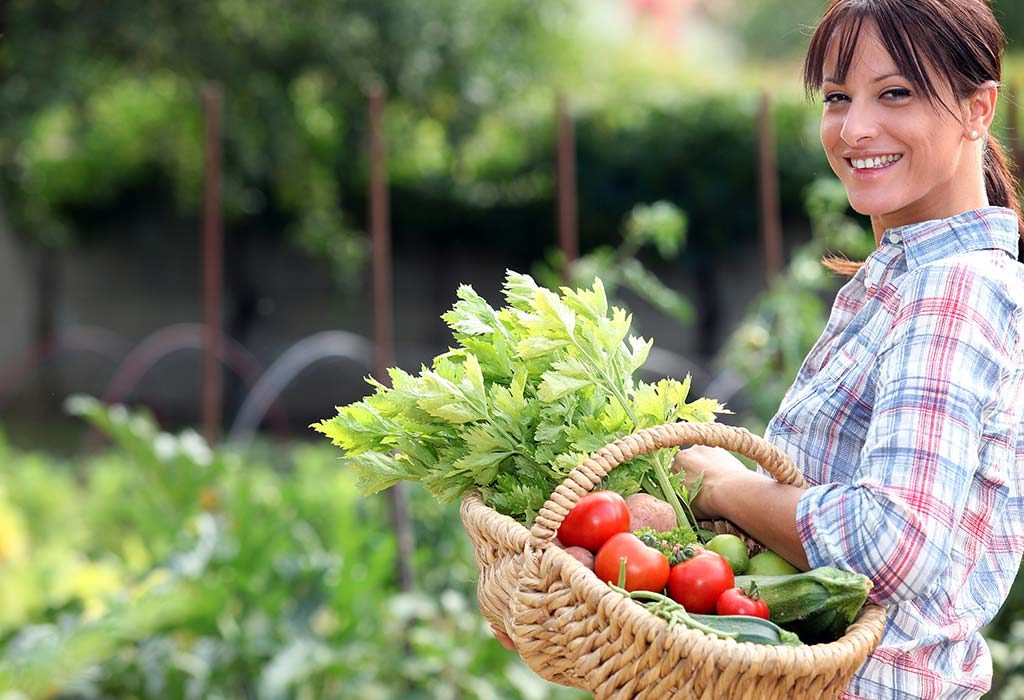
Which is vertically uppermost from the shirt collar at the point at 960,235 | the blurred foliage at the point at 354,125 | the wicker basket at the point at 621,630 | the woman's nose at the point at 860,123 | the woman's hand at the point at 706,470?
the blurred foliage at the point at 354,125

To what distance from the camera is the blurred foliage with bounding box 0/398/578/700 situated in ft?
9.16

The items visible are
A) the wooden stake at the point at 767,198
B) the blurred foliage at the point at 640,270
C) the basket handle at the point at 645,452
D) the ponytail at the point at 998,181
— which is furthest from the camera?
the wooden stake at the point at 767,198

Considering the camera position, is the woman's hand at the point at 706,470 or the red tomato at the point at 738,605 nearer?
the red tomato at the point at 738,605

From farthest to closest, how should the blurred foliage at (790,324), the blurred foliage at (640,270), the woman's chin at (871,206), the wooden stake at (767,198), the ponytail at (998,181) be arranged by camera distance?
the wooden stake at (767,198)
the blurred foliage at (790,324)
the blurred foliage at (640,270)
the ponytail at (998,181)
the woman's chin at (871,206)

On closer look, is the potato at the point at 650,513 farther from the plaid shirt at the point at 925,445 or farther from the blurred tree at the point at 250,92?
the blurred tree at the point at 250,92

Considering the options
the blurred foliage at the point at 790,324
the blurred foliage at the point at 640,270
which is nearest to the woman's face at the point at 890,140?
the blurred foliage at the point at 640,270

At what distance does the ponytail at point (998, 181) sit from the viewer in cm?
138

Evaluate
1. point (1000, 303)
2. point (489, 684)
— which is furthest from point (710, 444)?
point (489, 684)

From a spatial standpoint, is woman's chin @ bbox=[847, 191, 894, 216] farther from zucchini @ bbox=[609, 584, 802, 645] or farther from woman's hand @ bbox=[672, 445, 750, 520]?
zucchini @ bbox=[609, 584, 802, 645]

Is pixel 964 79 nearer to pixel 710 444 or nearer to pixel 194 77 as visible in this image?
pixel 710 444

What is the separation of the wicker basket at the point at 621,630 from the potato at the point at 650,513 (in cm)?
9

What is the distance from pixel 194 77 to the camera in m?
7.48

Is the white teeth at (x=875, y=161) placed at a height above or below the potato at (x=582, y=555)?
above

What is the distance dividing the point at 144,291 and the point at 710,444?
8.64 metres
